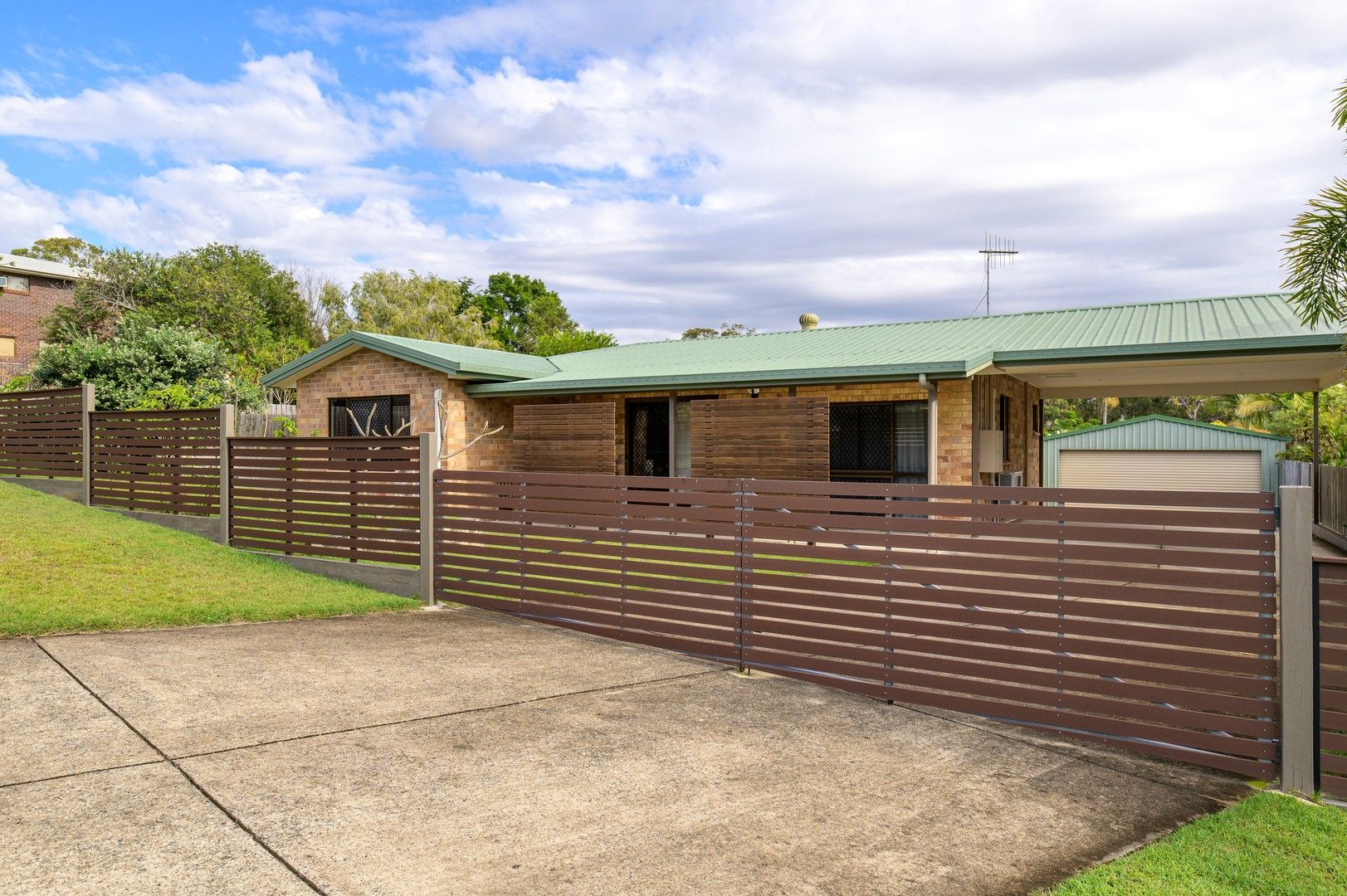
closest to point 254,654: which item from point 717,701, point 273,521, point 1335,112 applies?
point 717,701

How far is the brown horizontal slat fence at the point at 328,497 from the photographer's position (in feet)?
31.0

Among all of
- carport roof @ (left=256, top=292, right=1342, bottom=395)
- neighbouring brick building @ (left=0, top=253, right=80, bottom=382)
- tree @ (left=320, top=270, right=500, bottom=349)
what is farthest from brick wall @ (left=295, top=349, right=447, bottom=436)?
tree @ (left=320, top=270, right=500, bottom=349)

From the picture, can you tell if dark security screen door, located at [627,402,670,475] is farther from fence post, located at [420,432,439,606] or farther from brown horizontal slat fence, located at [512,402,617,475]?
fence post, located at [420,432,439,606]

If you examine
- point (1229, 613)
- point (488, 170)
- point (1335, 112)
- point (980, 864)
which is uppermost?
point (488, 170)

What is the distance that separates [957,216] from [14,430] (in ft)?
84.2

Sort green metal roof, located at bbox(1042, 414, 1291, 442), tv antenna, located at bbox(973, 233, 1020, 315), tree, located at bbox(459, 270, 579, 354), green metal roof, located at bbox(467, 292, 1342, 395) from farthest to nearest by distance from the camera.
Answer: tree, located at bbox(459, 270, 579, 354) → green metal roof, located at bbox(1042, 414, 1291, 442) → tv antenna, located at bbox(973, 233, 1020, 315) → green metal roof, located at bbox(467, 292, 1342, 395)

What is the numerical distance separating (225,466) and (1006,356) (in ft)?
36.1

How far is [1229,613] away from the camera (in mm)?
4738

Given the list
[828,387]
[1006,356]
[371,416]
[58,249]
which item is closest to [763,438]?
[828,387]

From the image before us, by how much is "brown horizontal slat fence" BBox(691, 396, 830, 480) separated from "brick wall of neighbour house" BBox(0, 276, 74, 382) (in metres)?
37.3

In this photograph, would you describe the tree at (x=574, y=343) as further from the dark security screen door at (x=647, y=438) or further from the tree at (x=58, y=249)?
the tree at (x=58, y=249)

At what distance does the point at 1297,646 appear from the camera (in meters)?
4.37

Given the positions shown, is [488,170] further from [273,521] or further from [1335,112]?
[1335,112]

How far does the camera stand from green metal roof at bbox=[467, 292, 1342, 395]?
41.1ft
